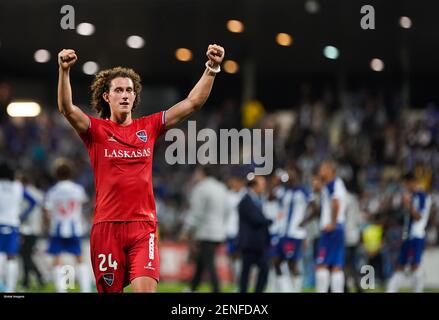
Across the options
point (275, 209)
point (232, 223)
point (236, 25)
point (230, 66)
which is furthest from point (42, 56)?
point (275, 209)

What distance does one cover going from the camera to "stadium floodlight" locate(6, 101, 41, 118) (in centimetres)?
3556

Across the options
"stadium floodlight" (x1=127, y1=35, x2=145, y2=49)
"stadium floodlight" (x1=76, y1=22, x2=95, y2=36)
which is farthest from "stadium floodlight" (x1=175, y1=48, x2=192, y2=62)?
"stadium floodlight" (x1=76, y1=22, x2=95, y2=36)

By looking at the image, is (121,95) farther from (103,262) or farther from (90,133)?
(103,262)

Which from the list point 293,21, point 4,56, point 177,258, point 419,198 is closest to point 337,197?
point 419,198

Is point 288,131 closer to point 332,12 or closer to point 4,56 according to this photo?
point 332,12

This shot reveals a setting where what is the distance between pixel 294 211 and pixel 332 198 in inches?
105

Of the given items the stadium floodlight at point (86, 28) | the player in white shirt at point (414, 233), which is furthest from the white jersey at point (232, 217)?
the stadium floodlight at point (86, 28)

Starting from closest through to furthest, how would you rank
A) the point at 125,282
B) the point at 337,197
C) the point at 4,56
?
the point at 125,282 < the point at 337,197 < the point at 4,56

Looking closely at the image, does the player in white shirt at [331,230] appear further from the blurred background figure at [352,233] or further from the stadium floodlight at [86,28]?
the stadium floodlight at [86,28]

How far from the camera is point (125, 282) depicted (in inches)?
348

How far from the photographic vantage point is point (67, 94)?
8.56 m

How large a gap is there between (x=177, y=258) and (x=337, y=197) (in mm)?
10496

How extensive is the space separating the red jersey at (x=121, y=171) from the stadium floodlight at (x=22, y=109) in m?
26.8
